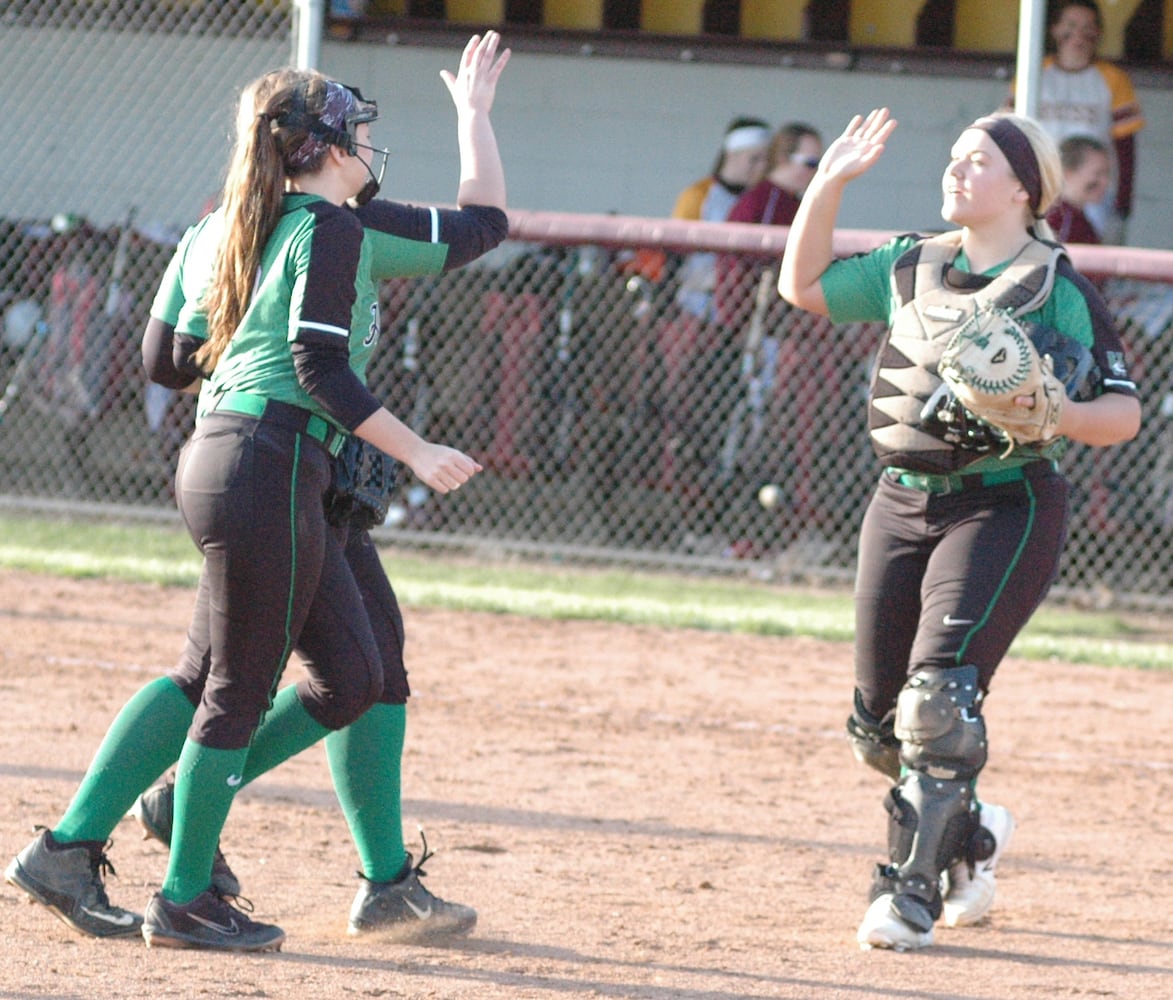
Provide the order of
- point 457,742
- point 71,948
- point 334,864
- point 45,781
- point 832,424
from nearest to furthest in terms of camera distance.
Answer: point 71,948, point 334,864, point 45,781, point 457,742, point 832,424

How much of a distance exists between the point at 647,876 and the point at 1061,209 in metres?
6.04

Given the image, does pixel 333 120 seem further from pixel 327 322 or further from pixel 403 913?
pixel 403 913

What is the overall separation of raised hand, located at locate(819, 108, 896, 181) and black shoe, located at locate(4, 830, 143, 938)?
227 cm

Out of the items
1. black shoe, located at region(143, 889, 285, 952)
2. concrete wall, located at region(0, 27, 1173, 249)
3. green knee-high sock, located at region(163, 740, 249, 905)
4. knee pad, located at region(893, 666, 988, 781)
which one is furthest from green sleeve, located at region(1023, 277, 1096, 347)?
concrete wall, located at region(0, 27, 1173, 249)

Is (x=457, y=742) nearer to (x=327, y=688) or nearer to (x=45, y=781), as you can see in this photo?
(x=45, y=781)

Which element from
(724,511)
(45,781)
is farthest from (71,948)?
(724,511)

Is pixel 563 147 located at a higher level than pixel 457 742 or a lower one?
higher

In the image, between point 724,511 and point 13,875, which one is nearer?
point 13,875

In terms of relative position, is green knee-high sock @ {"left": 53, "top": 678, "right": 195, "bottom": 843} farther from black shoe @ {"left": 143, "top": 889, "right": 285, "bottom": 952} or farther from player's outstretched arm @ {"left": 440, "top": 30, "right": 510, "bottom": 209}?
player's outstretched arm @ {"left": 440, "top": 30, "right": 510, "bottom": 209}

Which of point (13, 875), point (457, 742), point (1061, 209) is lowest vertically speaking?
point (457, 742)

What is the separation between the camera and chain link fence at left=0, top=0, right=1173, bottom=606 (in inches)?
367

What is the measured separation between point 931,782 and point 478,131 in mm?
1802

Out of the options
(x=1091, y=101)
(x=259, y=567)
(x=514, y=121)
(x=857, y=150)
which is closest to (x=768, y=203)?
(x=1091, y=101)

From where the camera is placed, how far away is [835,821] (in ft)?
18.2
